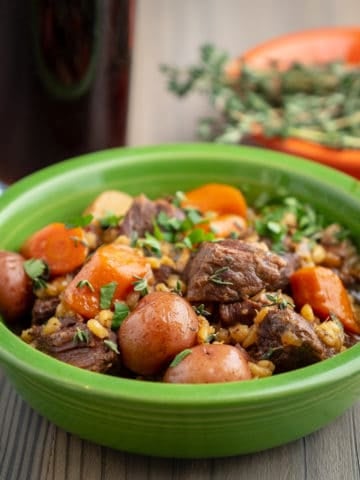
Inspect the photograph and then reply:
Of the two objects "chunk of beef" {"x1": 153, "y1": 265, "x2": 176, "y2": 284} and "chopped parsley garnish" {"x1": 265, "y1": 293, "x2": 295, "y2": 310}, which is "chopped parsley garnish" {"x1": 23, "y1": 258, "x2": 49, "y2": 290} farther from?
"chopped parsley garnish" {"x1": 265, "y1": 293, "x2": 295, "y2": 310}

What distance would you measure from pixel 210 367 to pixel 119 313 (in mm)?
339

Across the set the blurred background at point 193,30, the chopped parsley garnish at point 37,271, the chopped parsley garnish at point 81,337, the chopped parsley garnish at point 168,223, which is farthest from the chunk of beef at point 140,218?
the blurred background at point 193,30

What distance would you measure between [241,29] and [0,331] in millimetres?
2987

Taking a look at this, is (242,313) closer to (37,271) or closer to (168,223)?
(168,223)

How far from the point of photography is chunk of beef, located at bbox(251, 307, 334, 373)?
2051 millimetres

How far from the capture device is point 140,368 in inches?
82.1

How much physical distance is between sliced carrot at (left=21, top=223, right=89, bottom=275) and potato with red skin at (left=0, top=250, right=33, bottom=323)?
0.28 feet

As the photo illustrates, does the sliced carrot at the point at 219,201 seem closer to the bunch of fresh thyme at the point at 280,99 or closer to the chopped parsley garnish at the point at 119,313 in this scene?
the bunch of fresh thyme at the point at 280,99

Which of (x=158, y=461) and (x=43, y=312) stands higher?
(x=43, y=312)

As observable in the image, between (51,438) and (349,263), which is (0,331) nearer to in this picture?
(51,438)

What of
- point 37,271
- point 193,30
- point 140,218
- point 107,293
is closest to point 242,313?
point 107,293

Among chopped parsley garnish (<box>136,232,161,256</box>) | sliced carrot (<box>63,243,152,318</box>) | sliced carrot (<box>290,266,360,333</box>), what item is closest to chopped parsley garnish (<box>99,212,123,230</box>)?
chopped parsley garnish (<box>136,232,161,256</box>)

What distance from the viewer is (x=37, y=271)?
7.89 feet

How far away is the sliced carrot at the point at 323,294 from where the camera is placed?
2.29 metres
